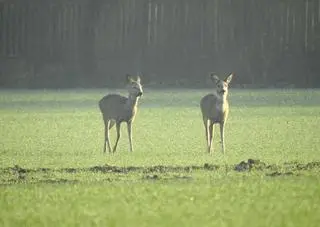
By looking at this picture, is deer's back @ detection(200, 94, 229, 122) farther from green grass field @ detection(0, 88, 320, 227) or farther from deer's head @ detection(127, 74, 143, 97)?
deer's head @ detection(127, 74, 143, 97)

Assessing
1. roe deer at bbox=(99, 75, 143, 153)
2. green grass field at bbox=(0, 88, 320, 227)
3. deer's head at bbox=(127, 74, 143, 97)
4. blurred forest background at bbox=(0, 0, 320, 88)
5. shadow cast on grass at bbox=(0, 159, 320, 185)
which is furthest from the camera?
blurred forest background at bbox=(0, 0, 320, 88)

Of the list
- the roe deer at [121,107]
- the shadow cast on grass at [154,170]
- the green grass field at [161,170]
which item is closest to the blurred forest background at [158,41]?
the green grass field at [161,170]

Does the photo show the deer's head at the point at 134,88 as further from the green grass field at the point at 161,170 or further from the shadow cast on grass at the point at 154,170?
the shadow cast on grass at the point at 154,170

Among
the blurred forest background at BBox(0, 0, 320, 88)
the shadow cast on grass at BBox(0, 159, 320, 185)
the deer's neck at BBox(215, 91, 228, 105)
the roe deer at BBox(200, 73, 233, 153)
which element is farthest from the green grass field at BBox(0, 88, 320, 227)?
the blurred forest background at BBox(0, 0, 320, 88)

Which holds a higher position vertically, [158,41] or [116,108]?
[116,108]

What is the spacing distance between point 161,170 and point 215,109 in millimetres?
3250

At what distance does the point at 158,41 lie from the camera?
126 feet

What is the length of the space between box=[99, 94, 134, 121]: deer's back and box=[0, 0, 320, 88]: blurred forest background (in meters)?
20.5

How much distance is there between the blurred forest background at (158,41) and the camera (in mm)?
37094

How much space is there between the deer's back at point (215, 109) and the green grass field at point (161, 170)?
446mm

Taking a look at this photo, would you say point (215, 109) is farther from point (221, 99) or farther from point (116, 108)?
point (116, 108)

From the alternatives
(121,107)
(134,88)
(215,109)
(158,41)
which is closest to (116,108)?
(121,107)

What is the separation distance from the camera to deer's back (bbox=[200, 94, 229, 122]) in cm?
1508

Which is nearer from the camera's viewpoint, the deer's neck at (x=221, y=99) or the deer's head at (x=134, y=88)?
the deer's neck at (x=221, y=99)
